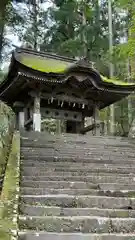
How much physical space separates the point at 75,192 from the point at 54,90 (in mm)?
9444

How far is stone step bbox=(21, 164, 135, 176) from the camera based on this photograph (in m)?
6.35

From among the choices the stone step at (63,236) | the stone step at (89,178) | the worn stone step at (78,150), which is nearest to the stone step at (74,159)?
the worn stone step at (78,150)

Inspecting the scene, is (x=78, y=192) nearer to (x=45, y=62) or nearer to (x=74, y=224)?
(x=74, y=224)

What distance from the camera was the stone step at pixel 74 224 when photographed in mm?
3811

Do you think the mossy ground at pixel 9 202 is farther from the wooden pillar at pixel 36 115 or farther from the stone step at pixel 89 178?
the wooden pillar at pixel 36 115

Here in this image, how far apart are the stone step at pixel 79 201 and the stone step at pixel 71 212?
11.5 inches

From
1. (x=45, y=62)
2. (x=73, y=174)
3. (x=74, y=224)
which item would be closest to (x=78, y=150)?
(x=73, y=174)

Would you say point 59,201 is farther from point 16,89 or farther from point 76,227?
point 16,89

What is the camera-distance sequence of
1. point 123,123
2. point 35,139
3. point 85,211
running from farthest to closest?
point 123,123, point 35,139, point 85,211

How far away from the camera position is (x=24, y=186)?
5363 mm

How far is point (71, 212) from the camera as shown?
14.0 ft

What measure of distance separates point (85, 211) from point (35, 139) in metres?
5.79

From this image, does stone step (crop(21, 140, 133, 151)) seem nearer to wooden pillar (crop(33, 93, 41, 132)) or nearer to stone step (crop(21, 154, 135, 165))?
stone step (crop(21, 154, 135, 165))

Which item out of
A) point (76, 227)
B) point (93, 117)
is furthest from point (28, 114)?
point (76, 227)
